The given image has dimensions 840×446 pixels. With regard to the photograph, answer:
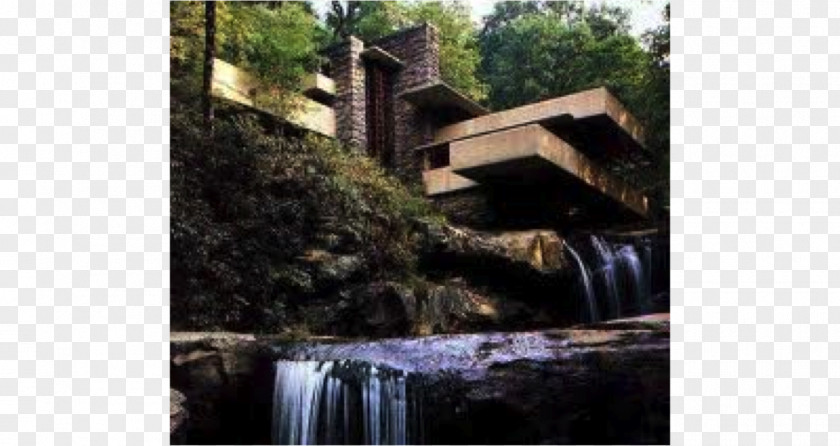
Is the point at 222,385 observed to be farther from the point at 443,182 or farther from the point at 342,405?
the point at 443,182

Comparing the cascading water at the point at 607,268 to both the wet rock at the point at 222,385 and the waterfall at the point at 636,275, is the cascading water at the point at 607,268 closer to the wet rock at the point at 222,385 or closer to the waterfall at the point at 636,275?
the waterfall at the point at 636,275

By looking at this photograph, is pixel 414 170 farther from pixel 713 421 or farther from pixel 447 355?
pixel 713 421

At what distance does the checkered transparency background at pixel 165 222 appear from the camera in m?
3.44

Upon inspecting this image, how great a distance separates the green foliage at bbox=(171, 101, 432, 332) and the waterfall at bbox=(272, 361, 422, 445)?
678mm

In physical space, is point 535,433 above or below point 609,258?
below

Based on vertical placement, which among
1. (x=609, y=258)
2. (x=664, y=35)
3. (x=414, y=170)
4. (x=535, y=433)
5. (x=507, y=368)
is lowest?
(x=535, y=433)

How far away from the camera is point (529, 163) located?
671 centimetres

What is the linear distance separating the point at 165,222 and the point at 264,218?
5.00 feet

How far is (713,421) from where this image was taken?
3477 mm

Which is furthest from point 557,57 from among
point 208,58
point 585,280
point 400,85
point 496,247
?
point 400,85

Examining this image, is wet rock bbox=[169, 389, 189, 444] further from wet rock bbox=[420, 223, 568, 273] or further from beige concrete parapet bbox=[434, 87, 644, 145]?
beige concrete parapet bbox=[434, 87, 644, 145]

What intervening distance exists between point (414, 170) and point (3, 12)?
3387 millimetres

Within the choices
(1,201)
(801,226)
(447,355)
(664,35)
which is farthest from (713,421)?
(1,201)

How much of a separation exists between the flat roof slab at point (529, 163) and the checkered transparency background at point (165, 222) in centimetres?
187
